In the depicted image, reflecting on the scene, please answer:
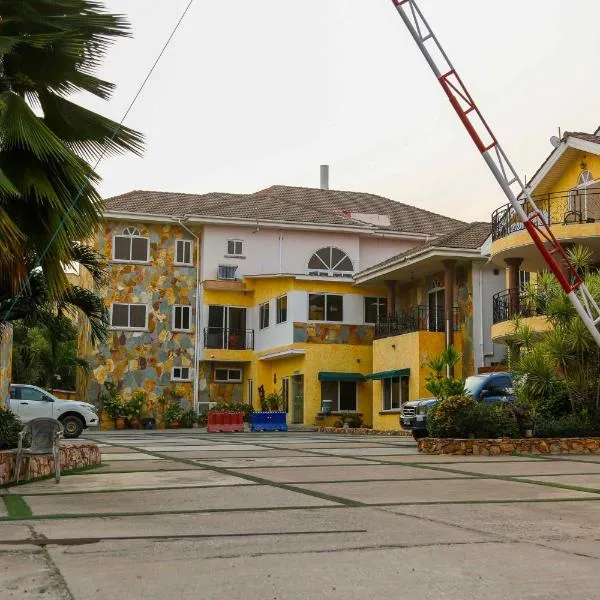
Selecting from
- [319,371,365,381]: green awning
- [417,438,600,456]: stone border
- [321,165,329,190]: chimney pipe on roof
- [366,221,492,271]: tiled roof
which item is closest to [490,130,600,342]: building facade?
[366,221,492,271]: tiled roof

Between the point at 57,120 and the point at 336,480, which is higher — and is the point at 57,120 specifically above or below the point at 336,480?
above

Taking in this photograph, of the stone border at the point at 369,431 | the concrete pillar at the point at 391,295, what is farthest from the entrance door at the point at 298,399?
the stone border at the point at 369,431

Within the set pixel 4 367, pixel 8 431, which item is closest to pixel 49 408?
pixel 4 367

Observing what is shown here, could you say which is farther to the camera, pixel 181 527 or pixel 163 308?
pixel 163 308

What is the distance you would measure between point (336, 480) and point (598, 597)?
301 inches

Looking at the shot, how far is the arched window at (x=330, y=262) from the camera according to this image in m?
43.6

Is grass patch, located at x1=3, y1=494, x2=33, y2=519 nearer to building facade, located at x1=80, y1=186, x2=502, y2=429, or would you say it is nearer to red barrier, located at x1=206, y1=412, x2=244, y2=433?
red barrier, located at x1=206, y1=412, x2=244, y2=433

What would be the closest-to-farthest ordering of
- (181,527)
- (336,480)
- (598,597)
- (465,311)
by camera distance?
(598,597)
(181,527)
(336,480)
(465,311)

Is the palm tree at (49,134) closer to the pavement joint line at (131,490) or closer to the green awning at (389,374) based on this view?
the pavement joint line at (131,490)

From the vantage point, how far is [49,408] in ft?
94.1

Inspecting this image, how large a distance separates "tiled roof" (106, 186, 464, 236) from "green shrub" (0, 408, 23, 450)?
28881 millimetres

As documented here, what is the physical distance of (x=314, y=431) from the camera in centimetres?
3425

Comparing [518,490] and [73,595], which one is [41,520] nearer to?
[73,595]

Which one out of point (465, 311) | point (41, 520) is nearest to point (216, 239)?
point (465, 311)
